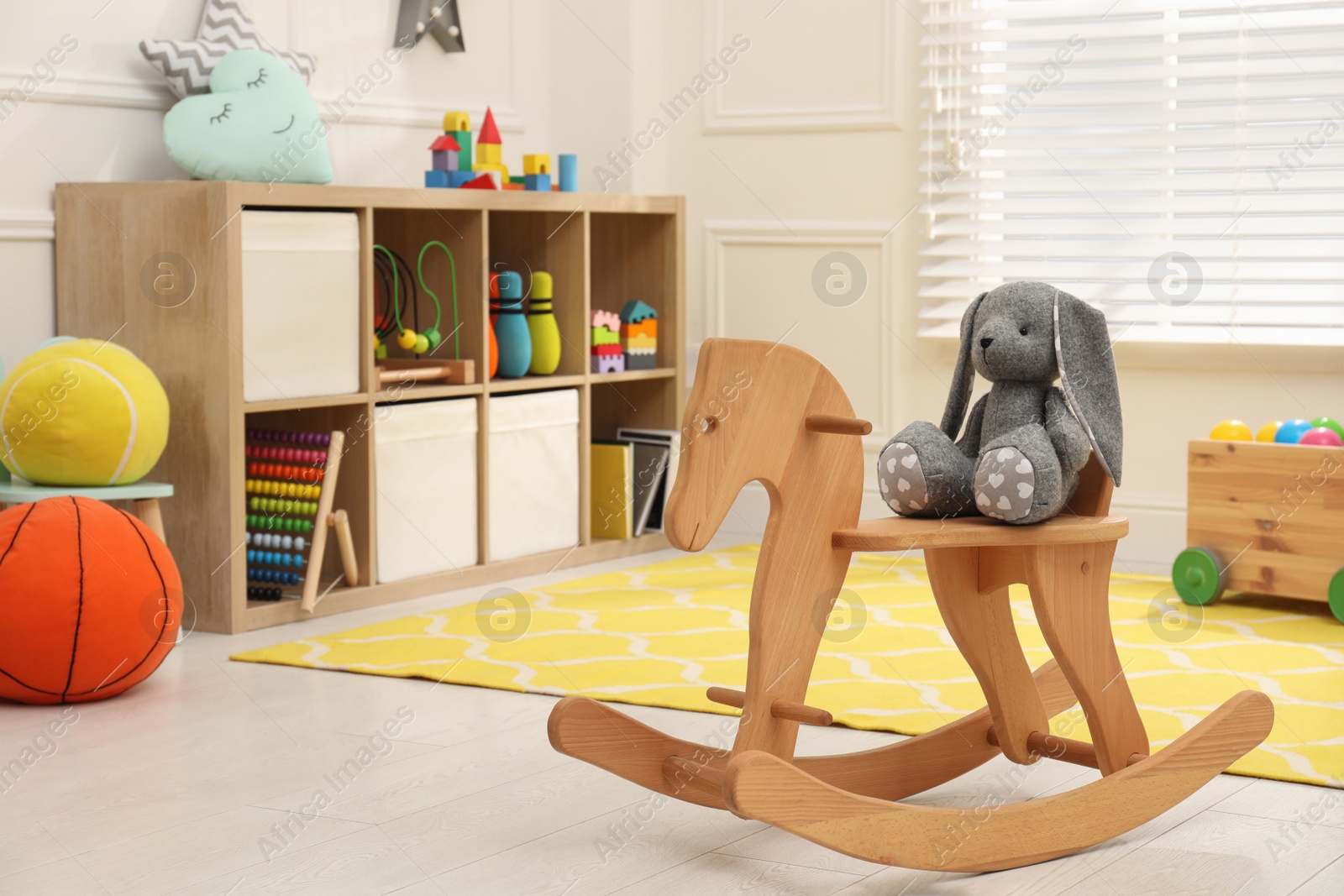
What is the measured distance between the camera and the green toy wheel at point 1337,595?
295 centimetres

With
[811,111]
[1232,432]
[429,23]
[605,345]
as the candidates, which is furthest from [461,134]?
[1232,432]

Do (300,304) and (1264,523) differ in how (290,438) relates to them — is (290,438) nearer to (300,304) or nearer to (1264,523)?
(300,304)

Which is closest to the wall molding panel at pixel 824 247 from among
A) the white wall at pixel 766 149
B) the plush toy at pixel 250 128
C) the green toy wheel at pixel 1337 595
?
the white wall at pixel 766 149

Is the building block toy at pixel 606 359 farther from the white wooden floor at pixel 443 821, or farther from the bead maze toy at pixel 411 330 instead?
the white wooden floor at pixel 443 821

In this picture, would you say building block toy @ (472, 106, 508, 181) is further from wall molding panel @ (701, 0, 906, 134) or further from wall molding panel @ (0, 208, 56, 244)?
wall molding panel @ (0, 208, 56, 244)

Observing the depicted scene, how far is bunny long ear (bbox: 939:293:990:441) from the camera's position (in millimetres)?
1795

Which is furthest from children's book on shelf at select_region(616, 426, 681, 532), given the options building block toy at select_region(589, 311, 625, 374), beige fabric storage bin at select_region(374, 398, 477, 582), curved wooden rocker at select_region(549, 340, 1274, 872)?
curved wooden rocker at select_region(549, 340, 1274, 872)

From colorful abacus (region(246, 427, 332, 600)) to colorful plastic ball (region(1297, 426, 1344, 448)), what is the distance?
78.5 inches

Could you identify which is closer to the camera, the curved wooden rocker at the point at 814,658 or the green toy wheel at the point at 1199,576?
the curved wooden rocker at the point at 814,658

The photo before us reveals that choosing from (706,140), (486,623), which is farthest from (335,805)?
(706,140)

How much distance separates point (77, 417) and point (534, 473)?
3.98 ft

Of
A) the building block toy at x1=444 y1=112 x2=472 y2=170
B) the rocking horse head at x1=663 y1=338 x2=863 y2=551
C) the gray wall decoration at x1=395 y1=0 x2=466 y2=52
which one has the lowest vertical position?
the rocking horse head at x1=663 y1=338 x2=863 y2=551

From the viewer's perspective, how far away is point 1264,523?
3.08 meters

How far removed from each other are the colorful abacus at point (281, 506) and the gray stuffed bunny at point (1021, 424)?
157 centimetres
